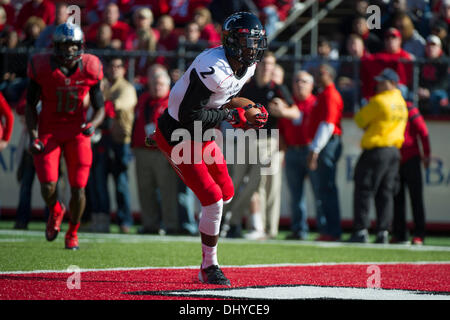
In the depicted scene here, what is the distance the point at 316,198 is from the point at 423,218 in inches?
51.8

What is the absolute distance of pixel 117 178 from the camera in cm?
1103

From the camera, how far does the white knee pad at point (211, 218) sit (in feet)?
19.5

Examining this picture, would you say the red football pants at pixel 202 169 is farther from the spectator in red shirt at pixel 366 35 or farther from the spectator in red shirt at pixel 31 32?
the spectator in red shirt at pixel 31 32

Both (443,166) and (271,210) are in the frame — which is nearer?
(271,210)

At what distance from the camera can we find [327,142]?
10344 mm

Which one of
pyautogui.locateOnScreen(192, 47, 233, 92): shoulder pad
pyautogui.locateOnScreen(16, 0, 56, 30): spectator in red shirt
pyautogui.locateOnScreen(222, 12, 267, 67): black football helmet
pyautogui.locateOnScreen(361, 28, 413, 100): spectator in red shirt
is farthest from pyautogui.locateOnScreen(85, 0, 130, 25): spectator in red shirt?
pyautogui.locateOnScreen(192, 47, 233, 92): shoulder pad

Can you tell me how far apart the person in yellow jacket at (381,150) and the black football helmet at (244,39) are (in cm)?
411

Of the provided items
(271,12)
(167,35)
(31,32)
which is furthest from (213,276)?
(271,12)

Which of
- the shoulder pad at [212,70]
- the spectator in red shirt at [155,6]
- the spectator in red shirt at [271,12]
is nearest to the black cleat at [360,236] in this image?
the shoulder pad at [212,70]

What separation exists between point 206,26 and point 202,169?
756 centimetres

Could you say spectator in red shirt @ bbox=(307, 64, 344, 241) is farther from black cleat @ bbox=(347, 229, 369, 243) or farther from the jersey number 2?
the jersey number 2

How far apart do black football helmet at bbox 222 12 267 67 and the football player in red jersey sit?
2474mm

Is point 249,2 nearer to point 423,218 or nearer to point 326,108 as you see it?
point 326,108
